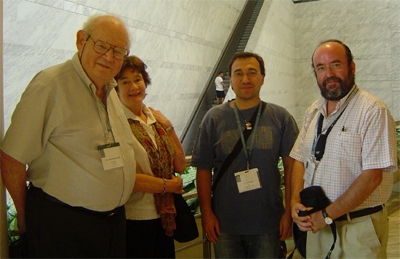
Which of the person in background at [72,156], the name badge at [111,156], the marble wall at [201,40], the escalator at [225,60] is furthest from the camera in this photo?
the escalator at [225,60]

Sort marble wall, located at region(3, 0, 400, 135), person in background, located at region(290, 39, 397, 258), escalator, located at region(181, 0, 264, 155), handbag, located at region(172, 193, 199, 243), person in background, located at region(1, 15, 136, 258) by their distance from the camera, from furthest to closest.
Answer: escalator, located at region(181, 0, 264, 155) → marble wall, located at region(3, 0, 400, 135) → handbag, located at region(172, 193, 199, 243) → person in background, located at region(290, 39, 397, 258) → person in background, located at region(1, 15, 136, 258)

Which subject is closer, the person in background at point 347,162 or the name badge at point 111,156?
the name badge at point 111,156

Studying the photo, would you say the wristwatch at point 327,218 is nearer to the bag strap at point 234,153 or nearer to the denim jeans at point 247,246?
the denim jeans at point 247,246

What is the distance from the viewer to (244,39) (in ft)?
50.4

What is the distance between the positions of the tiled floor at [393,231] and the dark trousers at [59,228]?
2.71m

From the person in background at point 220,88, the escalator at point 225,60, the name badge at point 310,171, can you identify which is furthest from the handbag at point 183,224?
the person in background at point 220,88

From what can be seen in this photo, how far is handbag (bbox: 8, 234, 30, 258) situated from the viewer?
1.96 meters

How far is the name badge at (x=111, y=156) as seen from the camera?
196cm

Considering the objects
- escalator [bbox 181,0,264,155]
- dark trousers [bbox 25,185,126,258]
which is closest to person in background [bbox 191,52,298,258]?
dark trousers [bbox 25,185,126,258]

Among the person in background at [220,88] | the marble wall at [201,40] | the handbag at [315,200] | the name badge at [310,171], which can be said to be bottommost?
the handbag at [315,200]

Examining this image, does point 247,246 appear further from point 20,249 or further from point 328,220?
point 20,249

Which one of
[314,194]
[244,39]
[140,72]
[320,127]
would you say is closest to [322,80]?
[320,127]

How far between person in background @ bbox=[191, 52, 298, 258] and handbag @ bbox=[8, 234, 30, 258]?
1180 millimetres

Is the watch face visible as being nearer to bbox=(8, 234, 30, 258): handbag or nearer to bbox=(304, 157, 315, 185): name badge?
bbox=(304, 157, 315, 185): name badge
